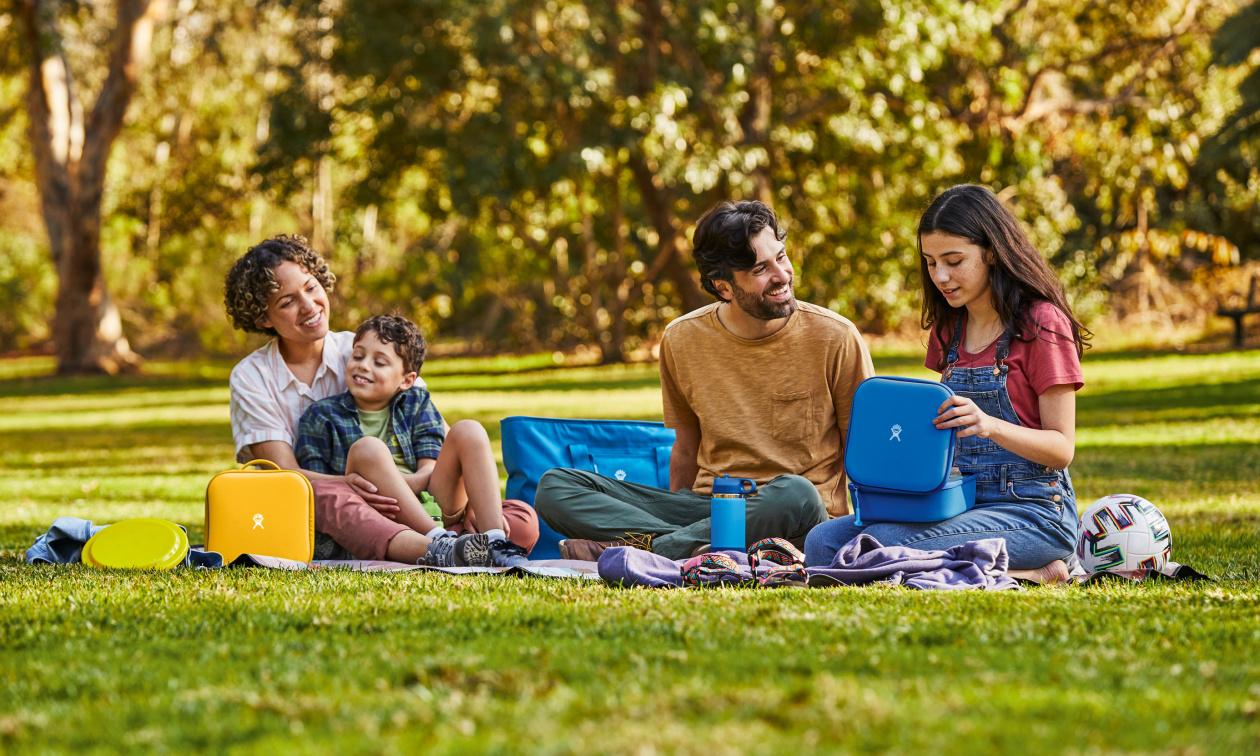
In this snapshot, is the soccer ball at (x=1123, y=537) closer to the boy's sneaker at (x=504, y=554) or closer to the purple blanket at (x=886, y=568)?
the purple blanket at (x=886, y=568)

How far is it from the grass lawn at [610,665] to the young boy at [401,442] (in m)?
0.76

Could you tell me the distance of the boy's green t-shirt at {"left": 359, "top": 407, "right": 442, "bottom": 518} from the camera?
5.27 metres

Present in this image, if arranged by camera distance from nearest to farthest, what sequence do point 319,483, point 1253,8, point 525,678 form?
1. point 525,678
2. point 319,483
3. point 1253,8

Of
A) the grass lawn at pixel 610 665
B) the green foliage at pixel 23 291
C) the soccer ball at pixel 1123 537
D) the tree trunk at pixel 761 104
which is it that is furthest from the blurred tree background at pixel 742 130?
the grass lawn at pixel 610 665

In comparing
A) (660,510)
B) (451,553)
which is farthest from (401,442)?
(660,510)

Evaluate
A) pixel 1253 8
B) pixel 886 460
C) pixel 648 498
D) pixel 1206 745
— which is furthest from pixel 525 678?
pixel 1253 8

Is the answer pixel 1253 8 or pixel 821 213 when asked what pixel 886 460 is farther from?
pixel 821 213

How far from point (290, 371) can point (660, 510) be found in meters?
1.85

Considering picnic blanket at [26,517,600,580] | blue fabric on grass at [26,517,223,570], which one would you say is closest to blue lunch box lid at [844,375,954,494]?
picnic blanket at [26,517,600,580]

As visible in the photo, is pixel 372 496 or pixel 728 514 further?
pixel 372 496

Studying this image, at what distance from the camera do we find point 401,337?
5.30 metres

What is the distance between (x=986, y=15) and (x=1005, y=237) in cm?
1562

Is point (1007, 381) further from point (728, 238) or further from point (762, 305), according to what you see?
point (728, 238)

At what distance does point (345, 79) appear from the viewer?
22094 millimetres
